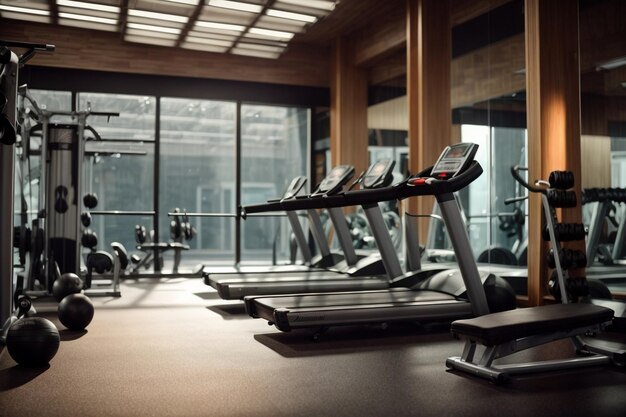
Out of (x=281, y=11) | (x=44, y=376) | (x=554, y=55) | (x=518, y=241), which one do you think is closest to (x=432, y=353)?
(x=44, y=376)

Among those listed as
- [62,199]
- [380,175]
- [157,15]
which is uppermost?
[157,15]

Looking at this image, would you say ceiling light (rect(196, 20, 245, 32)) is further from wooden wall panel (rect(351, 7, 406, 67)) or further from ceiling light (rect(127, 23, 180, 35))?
wooden wall panel (rect(351, 7, 406, 67))

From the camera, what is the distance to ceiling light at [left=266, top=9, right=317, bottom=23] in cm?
827

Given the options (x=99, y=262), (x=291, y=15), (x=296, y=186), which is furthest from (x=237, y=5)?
(x=99, y=262)

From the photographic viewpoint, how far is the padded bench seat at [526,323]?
320 centimetres

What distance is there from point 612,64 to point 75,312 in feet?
15.1

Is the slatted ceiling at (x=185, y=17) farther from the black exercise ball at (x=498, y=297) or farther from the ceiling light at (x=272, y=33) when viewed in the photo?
the black exercise ball at (x=498, y=297)

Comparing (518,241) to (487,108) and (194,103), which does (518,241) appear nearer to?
(487,108)

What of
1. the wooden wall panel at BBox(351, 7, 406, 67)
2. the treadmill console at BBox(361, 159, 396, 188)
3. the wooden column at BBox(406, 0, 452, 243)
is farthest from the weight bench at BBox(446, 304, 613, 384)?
the wooden wall panel at BBox(351, 7, 406, 67)

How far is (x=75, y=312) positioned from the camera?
4777 millimetres

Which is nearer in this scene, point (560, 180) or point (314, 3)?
point (560, 180)

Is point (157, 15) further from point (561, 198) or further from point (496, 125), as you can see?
point (561, 198)

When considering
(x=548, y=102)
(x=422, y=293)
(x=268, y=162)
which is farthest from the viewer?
(x=268, y=162)

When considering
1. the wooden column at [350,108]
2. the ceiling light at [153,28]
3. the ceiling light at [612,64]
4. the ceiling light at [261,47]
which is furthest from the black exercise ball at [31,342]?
the wooden column at [350,108]
